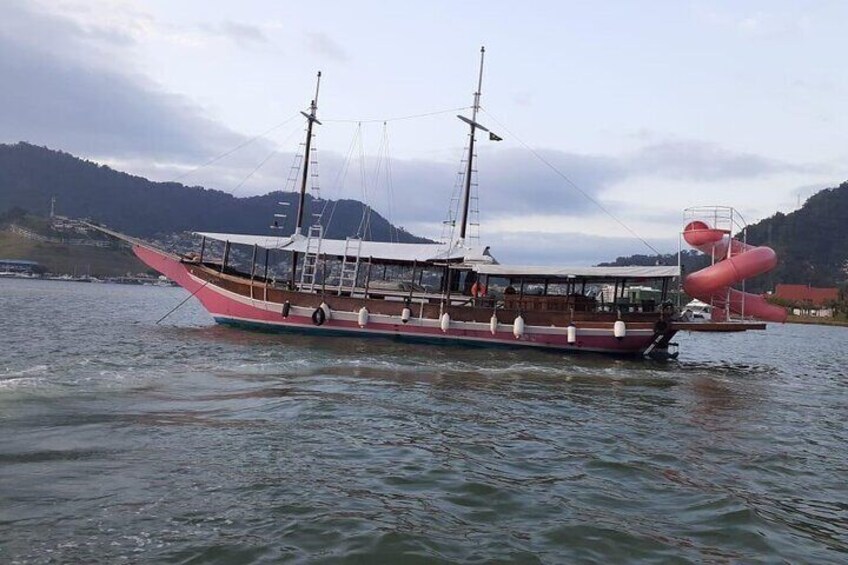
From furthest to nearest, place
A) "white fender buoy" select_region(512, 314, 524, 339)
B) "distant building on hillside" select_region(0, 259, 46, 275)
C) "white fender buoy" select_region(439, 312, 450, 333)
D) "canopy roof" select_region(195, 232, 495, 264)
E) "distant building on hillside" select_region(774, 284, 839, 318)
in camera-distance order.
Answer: "distant building on hillside" select_region(0, 259, 46, 275)
"distant building on hillside" select_region(774, 284, 839, 318)
"canopy roof" select_region(195, 232, 495, 264)
"white fender buoy" select_region(439, 312, 450, 333)
"white fender buoy" select_region(512, 314, 524, 339)

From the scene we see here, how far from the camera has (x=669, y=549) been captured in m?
6.80

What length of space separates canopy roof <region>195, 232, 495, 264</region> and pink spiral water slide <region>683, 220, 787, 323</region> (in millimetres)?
9426

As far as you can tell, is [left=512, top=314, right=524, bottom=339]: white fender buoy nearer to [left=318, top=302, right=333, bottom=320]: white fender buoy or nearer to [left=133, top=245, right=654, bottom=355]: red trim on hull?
[left=133, top=245, right=654, bottom=355]: red trim on hull

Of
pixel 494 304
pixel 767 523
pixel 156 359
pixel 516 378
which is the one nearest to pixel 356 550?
pixel 767 523

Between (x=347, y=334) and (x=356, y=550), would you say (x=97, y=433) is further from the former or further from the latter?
(x=347, y=334)

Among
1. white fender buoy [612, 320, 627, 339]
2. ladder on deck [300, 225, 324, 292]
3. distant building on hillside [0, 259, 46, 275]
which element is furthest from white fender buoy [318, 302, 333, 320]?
distant building on hillside [0, 259, 46, 275]

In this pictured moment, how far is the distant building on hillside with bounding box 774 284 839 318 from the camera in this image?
12394 centimetres

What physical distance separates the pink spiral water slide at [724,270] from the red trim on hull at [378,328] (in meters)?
3.43

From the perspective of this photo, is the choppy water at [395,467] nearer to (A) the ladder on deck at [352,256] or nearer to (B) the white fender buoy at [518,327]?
(B) the white fender buoy at [518,327]

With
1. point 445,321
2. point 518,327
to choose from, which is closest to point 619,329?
point 518,327

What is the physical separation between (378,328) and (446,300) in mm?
3478

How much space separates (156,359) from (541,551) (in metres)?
15.9

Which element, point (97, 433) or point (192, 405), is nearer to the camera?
point (97, 433)

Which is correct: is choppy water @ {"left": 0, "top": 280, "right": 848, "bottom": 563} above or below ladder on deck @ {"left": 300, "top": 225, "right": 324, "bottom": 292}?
below
